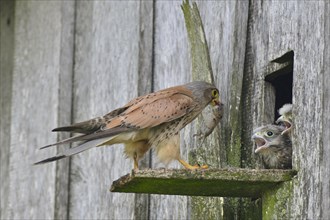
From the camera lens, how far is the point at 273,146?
212 inches

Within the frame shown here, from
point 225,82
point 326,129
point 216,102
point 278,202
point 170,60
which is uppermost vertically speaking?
point 170,60

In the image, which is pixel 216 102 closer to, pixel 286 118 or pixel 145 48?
pixel 286 118

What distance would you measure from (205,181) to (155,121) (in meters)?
0.61

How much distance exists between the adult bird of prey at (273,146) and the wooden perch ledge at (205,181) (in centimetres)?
27

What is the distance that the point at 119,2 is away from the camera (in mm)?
6254

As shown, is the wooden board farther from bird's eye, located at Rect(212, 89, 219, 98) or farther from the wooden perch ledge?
the wooden perch ledge

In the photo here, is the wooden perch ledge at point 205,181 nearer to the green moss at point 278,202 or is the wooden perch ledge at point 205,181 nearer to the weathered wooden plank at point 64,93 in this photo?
the green moss at point 278,202

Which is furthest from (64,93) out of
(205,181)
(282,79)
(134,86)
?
(205,181)

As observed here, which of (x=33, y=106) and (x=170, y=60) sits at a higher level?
(x=170, y=60)

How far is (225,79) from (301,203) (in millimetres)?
981

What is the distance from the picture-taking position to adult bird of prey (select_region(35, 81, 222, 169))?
5.25 metres

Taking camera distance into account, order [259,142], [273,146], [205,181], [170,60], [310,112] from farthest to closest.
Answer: [170,60] < [273,146] < [259,142] < [310,112] < [205,181]

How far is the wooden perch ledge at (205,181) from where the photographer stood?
473 cm

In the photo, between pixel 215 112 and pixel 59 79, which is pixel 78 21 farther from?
pixel 215 112
